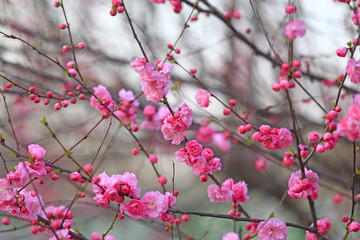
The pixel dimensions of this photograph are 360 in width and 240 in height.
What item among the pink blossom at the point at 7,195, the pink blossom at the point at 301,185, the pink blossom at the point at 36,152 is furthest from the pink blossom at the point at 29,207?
the pink blossom at the point at 301,185

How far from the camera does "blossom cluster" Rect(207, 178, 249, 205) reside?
1900mm

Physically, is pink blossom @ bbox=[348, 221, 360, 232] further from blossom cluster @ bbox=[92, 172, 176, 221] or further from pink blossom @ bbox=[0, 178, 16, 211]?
pink blossom @ bbox=[0, 178, 16, 211]

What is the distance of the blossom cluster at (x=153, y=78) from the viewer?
5.13 ft

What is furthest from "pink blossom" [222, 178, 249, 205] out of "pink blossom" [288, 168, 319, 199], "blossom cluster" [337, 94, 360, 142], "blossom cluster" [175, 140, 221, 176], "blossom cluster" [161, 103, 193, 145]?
"blossom cluster" [337, 94, 360, 142]

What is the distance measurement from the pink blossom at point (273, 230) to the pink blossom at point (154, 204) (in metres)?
0.46

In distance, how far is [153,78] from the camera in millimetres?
1569

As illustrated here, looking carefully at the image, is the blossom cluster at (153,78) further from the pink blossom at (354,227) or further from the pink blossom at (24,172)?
the pink blossom at (354,227)

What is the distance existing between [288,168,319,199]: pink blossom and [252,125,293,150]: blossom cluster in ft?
0.48

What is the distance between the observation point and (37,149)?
162 cm

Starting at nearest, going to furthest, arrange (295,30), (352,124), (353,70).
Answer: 1. (352,124)
2. (295,30)
3. (353,70)

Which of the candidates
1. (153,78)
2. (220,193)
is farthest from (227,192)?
(153,78)

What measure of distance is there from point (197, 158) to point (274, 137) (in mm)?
359

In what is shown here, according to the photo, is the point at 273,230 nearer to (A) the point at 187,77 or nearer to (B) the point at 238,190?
(B) the point at 238,190

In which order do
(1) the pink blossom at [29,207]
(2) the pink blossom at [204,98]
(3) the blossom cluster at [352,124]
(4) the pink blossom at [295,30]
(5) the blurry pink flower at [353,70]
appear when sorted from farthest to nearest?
(2) the pink blossom at [204,98] → (1) the pink blossom at [29,207] → (5) the blurry pink flower at [353,70] → (4) the pink blossom at [295,30] → (3) the blossom cluster at [352,124]
